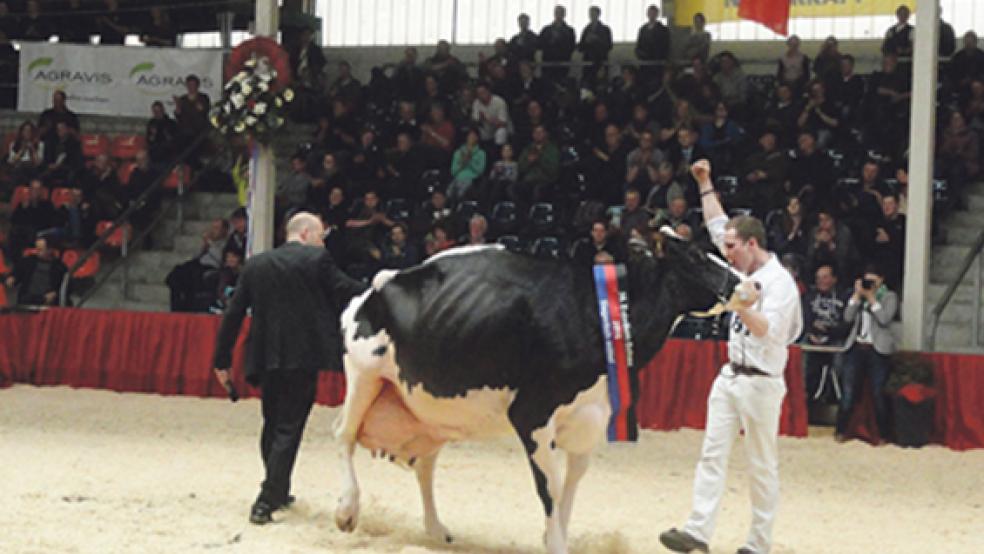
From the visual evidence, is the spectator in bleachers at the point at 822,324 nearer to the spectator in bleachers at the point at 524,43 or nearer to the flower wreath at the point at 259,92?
the flower wreath at the point at 259,92

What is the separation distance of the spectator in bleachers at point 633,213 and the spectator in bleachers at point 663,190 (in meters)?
0.17

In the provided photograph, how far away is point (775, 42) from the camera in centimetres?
2145

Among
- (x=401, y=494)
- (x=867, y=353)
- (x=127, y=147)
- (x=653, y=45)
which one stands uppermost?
(x=653, y=45)

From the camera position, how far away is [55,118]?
875 inches

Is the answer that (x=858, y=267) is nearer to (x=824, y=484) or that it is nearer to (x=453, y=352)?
(x=824, y=484)

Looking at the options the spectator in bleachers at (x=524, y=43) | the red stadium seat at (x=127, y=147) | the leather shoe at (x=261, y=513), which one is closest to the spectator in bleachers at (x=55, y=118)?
the red stadium seat at (x=127, y=147)

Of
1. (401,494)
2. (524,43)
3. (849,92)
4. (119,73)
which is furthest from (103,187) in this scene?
(401,494)

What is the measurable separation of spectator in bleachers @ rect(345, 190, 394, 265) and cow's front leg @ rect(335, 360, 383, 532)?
877 centimetres

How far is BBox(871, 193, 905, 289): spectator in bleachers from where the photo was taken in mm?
16516

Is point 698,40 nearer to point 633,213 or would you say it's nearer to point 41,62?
point 633,213

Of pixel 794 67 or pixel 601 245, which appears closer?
pixel 601 245

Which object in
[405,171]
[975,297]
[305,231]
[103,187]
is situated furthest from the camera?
[103,187]

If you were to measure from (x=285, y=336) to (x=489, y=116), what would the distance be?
11443 millimetres

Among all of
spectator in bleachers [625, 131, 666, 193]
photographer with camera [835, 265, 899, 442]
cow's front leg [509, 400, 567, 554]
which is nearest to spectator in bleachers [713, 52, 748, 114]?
spectator in bleachers [625, 131, 666, 193]
